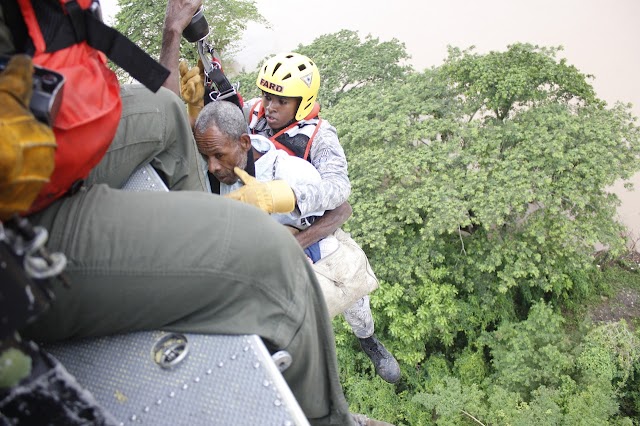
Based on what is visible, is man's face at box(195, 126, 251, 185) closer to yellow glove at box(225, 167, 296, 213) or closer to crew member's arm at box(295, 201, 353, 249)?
yellow glove at box(225, 167, 296, 213)

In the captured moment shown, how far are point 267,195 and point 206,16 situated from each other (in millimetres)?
14430

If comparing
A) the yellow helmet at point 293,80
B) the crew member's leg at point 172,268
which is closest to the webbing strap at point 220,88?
the yellow helmet at point 293,80

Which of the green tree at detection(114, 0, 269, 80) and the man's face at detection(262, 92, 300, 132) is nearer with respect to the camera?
the man's face at detection(262, 92, 300, 132)

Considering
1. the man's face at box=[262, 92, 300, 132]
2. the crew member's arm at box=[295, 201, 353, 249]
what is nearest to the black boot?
the crew member's arm at box=[295, 201, 353, 249]

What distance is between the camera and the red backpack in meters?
1.49

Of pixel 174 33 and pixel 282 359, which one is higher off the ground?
pixel 174 33

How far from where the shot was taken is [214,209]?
1676 millimetres

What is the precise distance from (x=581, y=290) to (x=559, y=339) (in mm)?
2304

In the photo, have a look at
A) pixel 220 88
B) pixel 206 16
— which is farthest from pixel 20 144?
pixel 206 16

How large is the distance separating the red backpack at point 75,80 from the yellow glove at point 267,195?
1149mm

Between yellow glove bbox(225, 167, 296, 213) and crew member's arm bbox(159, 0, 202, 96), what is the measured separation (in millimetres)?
639

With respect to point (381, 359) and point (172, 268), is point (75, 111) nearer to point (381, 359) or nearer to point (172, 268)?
point (172, 268)

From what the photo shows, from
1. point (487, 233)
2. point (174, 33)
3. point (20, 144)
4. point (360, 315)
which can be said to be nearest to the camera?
point (20, 144)

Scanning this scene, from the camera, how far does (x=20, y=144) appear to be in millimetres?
1232
